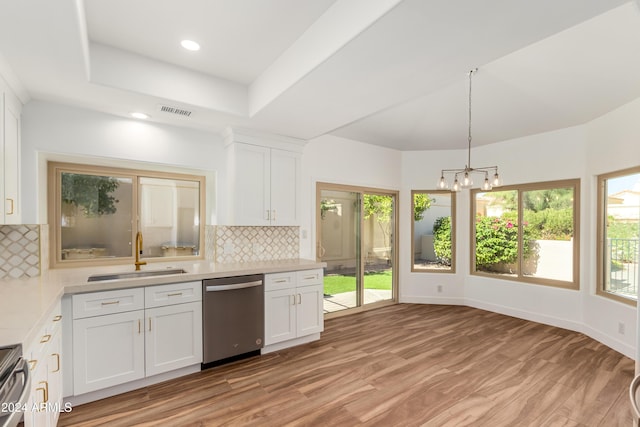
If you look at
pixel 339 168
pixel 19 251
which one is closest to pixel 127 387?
pixel 19 251

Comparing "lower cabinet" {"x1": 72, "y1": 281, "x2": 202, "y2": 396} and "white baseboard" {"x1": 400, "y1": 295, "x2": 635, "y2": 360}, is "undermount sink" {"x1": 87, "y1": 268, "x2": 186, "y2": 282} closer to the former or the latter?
"lower cabinet" {"x1": 72, "y1": 281, "x2": 202, "y2": 396}

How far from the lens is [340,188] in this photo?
4.68m

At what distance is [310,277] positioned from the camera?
359cm

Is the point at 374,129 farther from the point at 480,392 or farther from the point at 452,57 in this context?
the point at 480,392

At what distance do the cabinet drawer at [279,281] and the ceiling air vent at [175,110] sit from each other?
1.79 meters

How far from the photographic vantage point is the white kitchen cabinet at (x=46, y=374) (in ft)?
5.01

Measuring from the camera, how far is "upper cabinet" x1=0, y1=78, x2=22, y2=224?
7.07 ft

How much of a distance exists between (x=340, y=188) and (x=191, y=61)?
8.67 ft

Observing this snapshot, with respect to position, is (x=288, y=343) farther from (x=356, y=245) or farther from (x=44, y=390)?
(x=44, y=390)

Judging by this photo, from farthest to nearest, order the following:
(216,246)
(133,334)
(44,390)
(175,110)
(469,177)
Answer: (469,177) → (216,246) → (175,110) → (133,334) → (44,390)

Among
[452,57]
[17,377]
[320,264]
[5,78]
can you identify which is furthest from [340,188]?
[17,377]

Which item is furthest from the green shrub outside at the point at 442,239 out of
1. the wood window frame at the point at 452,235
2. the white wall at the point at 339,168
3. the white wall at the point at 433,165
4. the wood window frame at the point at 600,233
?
the wood window frame at the point at 600,233

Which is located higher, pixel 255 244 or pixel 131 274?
pixel 255 244

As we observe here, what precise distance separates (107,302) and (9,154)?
51.6 inches
